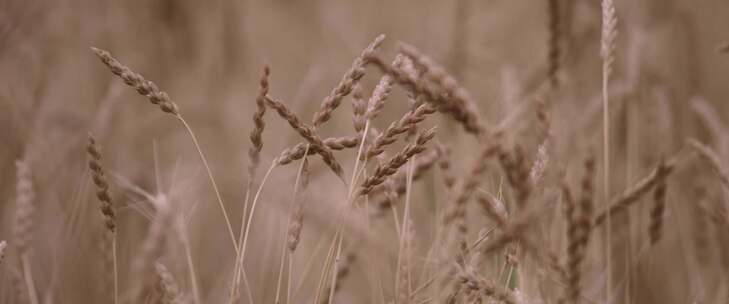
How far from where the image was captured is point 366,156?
32.1 inches

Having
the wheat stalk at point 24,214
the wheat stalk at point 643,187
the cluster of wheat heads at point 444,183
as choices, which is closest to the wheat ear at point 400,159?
the cluster of wheat heads at point 444,183

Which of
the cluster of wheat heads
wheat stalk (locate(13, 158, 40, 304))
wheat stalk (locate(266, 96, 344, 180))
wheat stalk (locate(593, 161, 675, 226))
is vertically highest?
wheat stalk (locate(13, 158, 40, 304))

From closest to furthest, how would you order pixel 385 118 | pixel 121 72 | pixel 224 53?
pixel 121 72 → pixel 224 53 → pixel 385 118

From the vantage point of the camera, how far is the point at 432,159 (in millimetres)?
796

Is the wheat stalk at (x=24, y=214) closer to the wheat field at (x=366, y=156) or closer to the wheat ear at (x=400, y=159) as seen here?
the wheat field at (x=366, y=156)

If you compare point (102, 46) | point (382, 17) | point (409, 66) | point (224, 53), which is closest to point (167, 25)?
point (102, 46)

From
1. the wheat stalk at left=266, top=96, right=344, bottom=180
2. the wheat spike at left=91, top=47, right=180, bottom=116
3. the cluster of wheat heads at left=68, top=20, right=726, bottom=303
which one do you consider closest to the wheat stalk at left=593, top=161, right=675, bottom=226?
the cluster of wheat heads at left=68, top=20, right=726, bottom=303

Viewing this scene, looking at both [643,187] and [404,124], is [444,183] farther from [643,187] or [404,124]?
[643,187]

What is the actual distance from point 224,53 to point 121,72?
1.62 m

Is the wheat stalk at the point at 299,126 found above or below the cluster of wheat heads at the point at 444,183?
above

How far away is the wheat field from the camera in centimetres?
76

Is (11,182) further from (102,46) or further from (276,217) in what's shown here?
(102,46)

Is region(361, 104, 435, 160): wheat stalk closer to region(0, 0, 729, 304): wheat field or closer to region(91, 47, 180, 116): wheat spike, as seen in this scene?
region(0, 0, 729, 304): wheat field

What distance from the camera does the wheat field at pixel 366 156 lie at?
0.76 m
